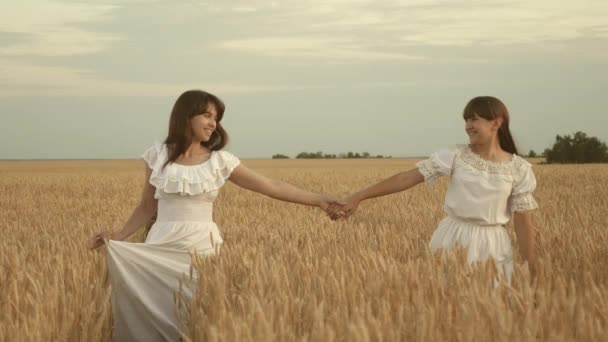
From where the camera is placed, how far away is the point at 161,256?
13.2 feet

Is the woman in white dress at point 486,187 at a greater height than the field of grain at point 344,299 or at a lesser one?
greater

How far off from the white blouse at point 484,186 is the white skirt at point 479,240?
0.05 metres

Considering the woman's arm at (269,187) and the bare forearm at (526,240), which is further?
the woman's arm at (269,187)

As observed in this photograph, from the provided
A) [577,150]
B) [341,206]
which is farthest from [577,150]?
[341,206]

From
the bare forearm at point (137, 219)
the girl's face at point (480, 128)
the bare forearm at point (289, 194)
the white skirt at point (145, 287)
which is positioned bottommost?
the white skirt at point (145, 287)

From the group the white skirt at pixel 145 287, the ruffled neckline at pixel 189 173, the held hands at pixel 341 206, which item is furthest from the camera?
the held hands at pixel 341 206

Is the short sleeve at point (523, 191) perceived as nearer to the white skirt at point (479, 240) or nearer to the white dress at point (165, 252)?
the white skirt at point (479, 240)

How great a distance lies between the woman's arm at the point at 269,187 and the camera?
454 centimetres

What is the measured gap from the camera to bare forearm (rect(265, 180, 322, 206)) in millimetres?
4660

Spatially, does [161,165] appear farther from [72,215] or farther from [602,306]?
[72,215]

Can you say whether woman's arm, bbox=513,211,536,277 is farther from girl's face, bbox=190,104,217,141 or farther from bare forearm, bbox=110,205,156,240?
bare forearm, bbox=110,205,156,240

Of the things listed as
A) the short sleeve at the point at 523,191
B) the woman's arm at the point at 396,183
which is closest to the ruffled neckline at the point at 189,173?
the woman's arm at the point at 396,183

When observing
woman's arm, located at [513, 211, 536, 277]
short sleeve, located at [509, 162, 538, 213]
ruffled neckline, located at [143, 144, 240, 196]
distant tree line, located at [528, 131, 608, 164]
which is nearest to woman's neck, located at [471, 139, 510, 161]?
short sleeve, located at [509, 162, 538, 213]

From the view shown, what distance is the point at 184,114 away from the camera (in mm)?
4246
